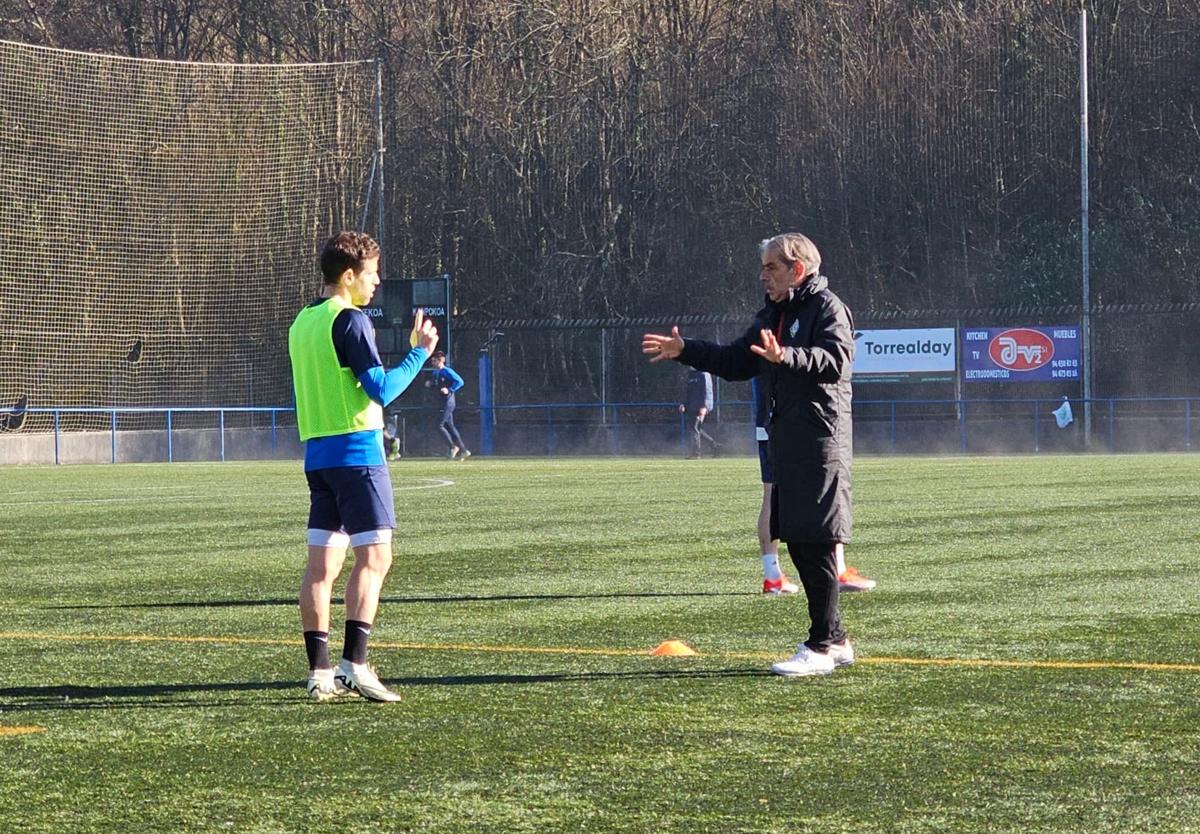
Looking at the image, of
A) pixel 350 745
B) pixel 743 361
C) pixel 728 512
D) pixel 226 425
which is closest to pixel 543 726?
pixel 350 745

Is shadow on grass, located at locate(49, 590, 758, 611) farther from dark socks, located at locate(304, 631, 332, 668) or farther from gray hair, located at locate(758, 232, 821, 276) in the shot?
gray hair, located at locate(758, 232, 821, 276)

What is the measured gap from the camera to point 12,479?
27641 millimetres

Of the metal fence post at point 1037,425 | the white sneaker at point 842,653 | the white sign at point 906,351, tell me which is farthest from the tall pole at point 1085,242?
the white sneaker at point 842,653

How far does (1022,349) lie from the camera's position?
121ft

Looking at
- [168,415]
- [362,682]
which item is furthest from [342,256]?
[168,415]

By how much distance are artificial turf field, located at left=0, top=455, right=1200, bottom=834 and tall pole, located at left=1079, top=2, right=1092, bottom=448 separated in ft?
72.3

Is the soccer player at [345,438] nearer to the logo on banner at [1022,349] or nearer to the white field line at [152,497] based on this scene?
the white field line at [152,497]

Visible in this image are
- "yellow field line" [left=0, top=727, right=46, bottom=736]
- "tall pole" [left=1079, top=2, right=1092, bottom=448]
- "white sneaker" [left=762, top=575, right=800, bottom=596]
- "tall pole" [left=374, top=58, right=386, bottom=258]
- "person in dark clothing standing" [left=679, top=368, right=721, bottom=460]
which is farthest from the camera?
"tall pole" [left=374, top=58, right=386, bottom=258]

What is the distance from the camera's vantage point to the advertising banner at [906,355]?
3731 cm

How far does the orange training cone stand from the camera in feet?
26.3

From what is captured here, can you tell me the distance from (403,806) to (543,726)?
1.26 metres

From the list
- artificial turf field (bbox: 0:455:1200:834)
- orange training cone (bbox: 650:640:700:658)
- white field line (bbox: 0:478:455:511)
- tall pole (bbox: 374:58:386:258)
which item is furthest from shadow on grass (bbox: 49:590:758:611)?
tall pole (bbox: 374:58:386:258)

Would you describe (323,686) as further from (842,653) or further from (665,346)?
(842,653)

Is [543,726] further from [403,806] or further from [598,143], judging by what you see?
[598,143]
